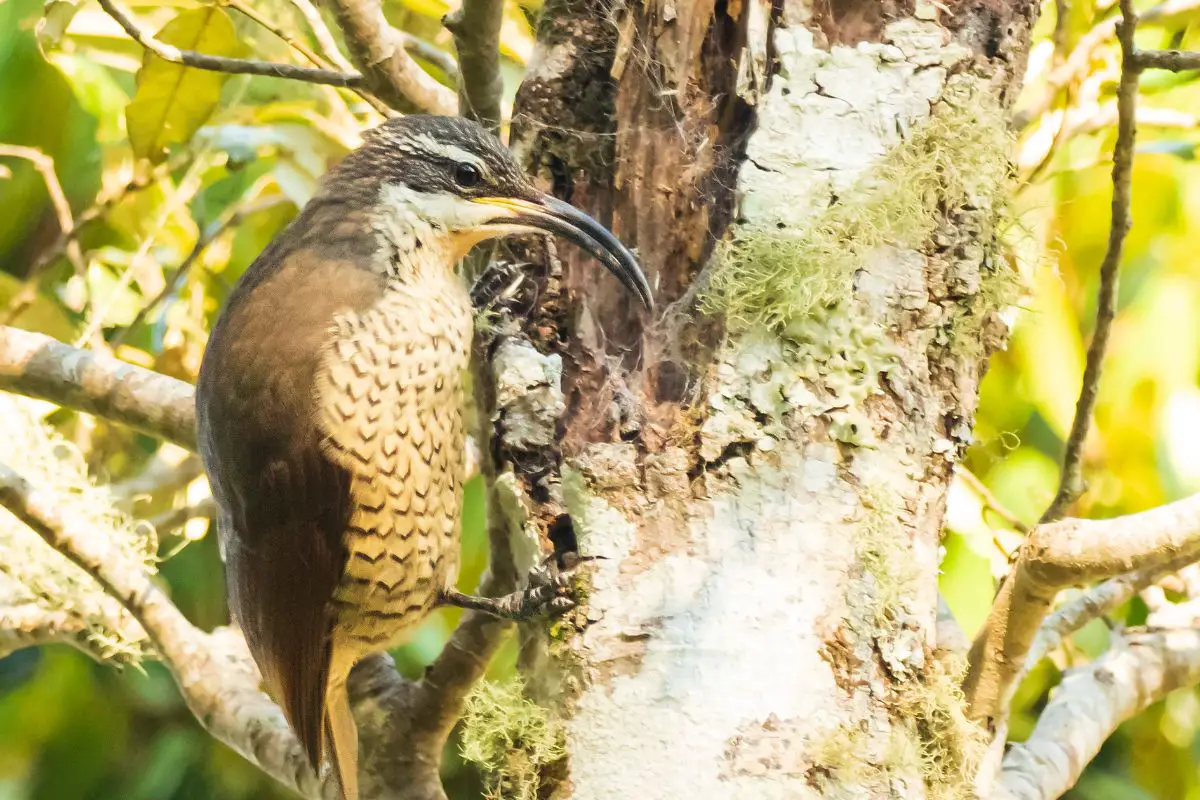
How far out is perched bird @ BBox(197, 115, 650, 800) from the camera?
71.3 inches

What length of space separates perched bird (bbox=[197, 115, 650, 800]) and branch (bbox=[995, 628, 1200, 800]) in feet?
3.05

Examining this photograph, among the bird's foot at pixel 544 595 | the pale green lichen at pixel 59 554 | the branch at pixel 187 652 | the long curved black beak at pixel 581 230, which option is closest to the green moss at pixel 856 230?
the long curved black beak at pixel 581 230

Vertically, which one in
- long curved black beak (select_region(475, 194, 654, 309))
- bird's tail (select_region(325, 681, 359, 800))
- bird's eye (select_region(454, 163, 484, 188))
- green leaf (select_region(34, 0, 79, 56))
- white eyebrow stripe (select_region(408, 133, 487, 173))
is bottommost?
bird's tail (select_region(325, 681, 359, 800))

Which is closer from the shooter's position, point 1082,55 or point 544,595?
point 544,595

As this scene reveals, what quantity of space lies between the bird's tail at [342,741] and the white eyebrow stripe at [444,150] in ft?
2.91

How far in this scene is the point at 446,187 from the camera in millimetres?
1935

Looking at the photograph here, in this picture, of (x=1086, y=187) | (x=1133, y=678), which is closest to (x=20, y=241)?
(x=1086, y=187)

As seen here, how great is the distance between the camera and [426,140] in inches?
76.2

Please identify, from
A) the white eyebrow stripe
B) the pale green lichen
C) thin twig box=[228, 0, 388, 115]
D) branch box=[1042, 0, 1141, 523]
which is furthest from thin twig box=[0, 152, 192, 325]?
branch box=[1042, 0, 1141, 523]

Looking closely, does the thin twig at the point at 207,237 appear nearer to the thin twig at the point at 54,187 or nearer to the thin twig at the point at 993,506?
the thin twig at the point at 54,187

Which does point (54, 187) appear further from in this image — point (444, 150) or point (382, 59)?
point (444, 150)

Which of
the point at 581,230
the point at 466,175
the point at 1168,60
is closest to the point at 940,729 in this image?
the point at 581,230

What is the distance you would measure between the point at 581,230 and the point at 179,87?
42.9 inches

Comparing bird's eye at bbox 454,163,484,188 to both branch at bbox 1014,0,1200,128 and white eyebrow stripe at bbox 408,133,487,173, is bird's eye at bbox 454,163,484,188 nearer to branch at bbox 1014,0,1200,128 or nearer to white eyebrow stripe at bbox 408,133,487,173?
white eyebrow stripe at bbox 408,133,487,173
